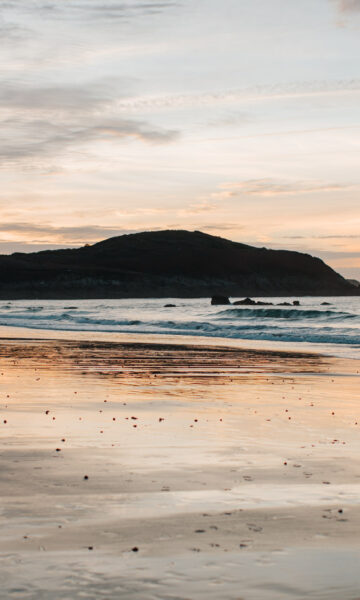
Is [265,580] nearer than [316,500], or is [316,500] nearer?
[265,580]

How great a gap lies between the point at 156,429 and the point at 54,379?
718 cm

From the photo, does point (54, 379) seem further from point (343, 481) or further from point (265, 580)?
point (265, 580)

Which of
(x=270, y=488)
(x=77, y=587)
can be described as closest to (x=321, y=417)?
(x=270, y=488)

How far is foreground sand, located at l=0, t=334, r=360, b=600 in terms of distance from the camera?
15.4ft

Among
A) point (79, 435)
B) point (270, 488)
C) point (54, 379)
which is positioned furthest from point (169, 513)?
point (54, 379)

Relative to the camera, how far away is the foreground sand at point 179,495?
15.4 ft

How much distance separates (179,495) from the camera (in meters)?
6.64

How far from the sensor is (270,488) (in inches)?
272

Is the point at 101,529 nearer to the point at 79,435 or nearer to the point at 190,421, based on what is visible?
the point at 79,435

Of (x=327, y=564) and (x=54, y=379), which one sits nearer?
(x=327, y=564)

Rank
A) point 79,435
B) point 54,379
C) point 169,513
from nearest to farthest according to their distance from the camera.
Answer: point 169,513 < point 79,435 < point 54,379

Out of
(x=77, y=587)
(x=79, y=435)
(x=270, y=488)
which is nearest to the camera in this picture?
(x=77, y=587)

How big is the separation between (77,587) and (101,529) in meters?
1.13

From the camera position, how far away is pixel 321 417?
1141cm
